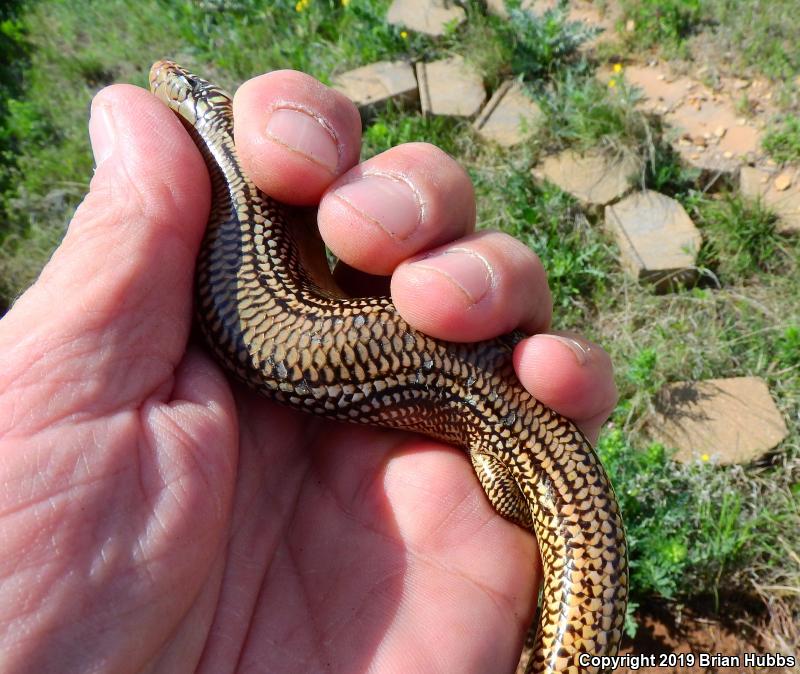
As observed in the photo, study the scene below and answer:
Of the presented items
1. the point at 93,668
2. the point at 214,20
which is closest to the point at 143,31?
the point at 214,20

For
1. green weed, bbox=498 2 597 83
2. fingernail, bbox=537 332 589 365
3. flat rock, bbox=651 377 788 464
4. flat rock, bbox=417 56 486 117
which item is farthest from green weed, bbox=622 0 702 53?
fingernail, bbox=537 332 589 365

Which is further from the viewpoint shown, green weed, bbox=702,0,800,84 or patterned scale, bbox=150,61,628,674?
green weed, bbox=702,0,800,84

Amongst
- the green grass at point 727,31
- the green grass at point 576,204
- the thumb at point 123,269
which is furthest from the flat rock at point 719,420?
the thumb at point 123,269

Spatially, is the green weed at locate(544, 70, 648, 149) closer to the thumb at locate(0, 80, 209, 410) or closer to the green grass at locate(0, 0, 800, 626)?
the green grass at locate(0, 0, 800, 626)

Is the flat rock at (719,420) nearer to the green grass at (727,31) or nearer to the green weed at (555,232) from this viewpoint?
the green weed at (555,232)

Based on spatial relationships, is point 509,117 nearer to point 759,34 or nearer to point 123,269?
point 759,34

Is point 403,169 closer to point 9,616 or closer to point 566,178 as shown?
point 9,616

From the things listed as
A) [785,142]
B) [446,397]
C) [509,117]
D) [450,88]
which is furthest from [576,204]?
[446,397]

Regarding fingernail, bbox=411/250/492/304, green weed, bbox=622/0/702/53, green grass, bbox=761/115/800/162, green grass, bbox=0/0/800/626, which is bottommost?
green grass, bbox=0/0/800/626
